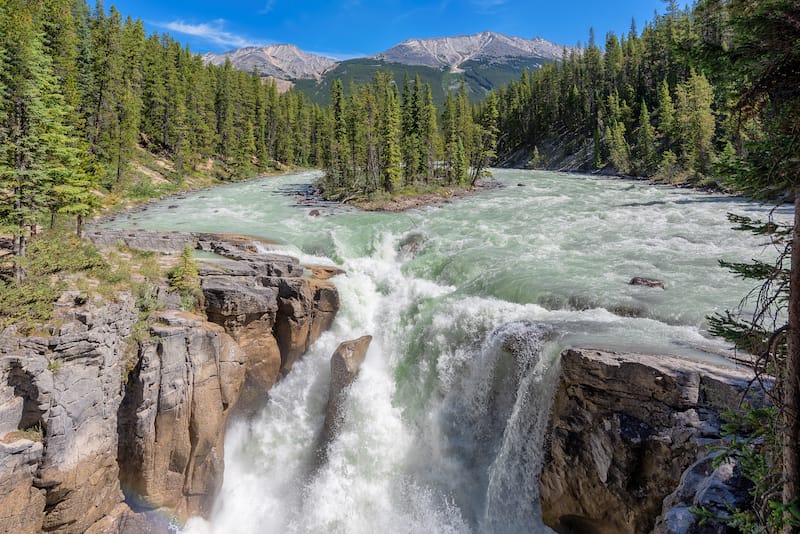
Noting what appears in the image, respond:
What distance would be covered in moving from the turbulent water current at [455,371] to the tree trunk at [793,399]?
6118 mm

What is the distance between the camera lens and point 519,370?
40.7 ft

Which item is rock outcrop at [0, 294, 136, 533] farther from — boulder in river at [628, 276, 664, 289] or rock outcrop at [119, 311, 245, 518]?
boulder in river at [628, 276, 664, 289]

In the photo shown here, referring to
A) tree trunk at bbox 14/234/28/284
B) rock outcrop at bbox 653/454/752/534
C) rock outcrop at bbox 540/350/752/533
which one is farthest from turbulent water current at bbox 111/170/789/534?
tree trunk at bbox 14/234/28/284

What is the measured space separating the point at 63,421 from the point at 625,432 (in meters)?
13.5

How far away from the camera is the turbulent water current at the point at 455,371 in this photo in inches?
469

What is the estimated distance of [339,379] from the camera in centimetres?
1590

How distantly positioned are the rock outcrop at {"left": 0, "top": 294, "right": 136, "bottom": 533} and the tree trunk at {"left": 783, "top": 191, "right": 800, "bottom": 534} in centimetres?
1399

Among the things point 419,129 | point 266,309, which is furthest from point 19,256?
point 419,129

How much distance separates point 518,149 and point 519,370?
109 metres

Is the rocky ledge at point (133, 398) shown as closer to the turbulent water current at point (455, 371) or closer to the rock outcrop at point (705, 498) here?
the turbulent water current at point (455, 371)

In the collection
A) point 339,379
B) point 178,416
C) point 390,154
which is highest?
point 390,154

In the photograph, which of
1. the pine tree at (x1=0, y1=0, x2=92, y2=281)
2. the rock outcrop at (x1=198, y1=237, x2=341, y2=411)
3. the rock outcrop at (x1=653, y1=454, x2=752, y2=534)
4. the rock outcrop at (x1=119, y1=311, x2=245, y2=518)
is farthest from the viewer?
the rock outcrop at (x1=198, y1=237, x2=341, y2=411)

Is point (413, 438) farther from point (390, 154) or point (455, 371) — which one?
point (390, 154)

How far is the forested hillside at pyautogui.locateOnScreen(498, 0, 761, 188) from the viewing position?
2056 inches
